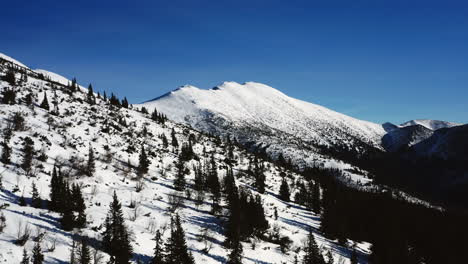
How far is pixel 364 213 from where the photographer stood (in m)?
73.1

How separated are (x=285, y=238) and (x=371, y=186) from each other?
132899 mm

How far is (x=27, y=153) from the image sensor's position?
36500mm

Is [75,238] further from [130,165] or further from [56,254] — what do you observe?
[130,165]

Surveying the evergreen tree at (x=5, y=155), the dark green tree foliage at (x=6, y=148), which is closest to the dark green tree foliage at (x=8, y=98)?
the dark green tree foliage at (x=6, y=148)

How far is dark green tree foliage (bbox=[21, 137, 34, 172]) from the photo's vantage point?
1348 inches

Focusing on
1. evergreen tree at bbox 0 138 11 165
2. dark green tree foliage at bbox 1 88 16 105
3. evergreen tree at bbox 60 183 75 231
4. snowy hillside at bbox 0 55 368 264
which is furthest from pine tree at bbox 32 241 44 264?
dark green tree foliage at bbox 1 88 16 105

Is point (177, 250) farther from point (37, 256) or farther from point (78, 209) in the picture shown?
point (78, 209)

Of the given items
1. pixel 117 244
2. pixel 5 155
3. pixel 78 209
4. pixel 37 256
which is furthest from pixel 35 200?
pixel 117 244

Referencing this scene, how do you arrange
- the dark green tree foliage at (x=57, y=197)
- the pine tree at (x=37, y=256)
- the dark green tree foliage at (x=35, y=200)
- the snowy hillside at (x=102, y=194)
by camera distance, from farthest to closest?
the dark green tree foliage at (x=57, y=197), the dark green tree foliage at (x=35, y=200), the snowy hillside at (x=102, y=194), the pine tree at (x=37, y=256)

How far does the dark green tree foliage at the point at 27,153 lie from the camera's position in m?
34.2

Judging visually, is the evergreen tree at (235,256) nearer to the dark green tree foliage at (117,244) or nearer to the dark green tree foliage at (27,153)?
the dark green tree foliage at (117,244)

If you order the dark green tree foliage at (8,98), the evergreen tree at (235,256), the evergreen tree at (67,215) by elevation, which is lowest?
the evergreen tree at (235,256)

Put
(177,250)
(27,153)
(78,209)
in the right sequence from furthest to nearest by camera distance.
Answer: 1. (27,153)
2. (78,209)
3. (177,250)

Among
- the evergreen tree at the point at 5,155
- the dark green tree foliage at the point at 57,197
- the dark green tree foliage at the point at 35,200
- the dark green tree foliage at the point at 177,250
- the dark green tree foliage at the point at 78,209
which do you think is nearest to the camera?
the dark green tree foliage at the point at 177,250
